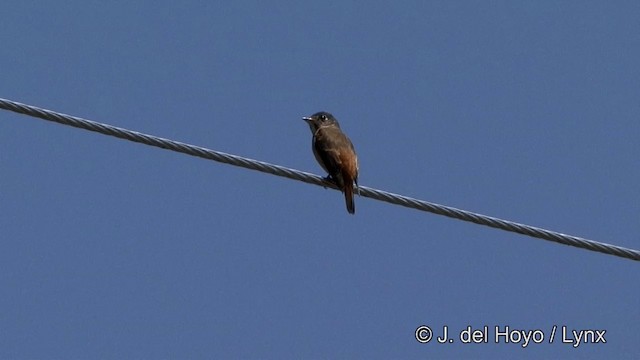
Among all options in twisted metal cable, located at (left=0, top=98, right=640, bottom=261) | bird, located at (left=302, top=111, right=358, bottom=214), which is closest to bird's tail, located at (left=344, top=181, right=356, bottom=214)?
bird, located at (left=302, top=111, right=358, bottom=214)

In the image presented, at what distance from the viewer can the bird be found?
12.7 m

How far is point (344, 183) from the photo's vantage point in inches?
501

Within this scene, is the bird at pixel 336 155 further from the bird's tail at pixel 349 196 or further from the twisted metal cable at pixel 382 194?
the twisted metal cable at pixel 382 194

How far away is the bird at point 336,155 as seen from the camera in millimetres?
12727

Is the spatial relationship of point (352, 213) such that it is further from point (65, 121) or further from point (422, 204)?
point (65, 121)

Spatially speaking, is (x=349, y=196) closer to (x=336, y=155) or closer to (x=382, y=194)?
(x=336, y=155)

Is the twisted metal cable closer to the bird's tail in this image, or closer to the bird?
the bird's tail

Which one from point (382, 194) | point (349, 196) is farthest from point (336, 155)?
point (382, 194)

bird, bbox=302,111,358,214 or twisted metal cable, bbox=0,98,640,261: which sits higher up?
bird, bbox=302,111,358,214

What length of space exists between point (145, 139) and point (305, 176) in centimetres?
149

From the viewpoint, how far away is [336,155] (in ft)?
43.6

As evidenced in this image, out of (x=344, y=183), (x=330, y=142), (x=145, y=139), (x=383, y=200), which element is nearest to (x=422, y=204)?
(x=383, y=200)

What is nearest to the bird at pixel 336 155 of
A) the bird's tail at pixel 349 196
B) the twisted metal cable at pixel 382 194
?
the bird's tail at pixel 349 196

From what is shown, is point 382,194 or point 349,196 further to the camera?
point 349,196
